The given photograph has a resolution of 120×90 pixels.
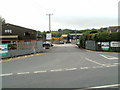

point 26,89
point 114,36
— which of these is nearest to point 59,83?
point 26,89

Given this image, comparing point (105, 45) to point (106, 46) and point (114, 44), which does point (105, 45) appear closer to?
point (106, 46)

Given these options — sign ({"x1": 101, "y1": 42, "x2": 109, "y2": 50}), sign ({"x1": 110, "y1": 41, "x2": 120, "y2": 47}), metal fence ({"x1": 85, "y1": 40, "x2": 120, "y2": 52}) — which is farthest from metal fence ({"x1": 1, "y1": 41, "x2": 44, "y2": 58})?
sign ({"x1": 110, "y1": 41, "x2": 120, "y2": 47})

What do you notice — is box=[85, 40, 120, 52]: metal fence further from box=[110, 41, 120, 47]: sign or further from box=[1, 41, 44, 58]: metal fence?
box=[1, 41, 44, 58]: metal fence

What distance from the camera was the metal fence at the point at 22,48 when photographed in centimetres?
1839

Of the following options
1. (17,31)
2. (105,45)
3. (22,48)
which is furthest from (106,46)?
(17,31)

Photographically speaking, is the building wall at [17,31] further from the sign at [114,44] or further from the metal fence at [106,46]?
the sign at [114,44]

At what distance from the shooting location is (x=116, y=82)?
722 centimetres

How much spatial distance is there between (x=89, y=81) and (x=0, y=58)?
39.0 ft

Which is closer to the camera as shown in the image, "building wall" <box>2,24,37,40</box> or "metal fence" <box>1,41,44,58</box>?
"metal fence" <box>1,41,44,58</box>

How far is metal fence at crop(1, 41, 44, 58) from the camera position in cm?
1839

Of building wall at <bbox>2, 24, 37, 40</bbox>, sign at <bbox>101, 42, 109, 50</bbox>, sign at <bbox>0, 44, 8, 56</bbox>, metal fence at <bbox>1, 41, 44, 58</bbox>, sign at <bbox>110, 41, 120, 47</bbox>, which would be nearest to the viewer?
sign at <bbox>0, 44, 8, 56</bbox>

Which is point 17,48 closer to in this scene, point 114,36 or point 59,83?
point 59,83

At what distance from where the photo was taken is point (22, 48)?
2136 cm

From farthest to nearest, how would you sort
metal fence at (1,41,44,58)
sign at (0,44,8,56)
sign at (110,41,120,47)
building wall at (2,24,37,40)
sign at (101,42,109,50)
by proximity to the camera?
building wall at (2,24,37,40) → sign at (101,42,109,50) → sign at (110,41,120,47) → metal fence at (1,41,44,58) → sign at (0,44,8,56)
